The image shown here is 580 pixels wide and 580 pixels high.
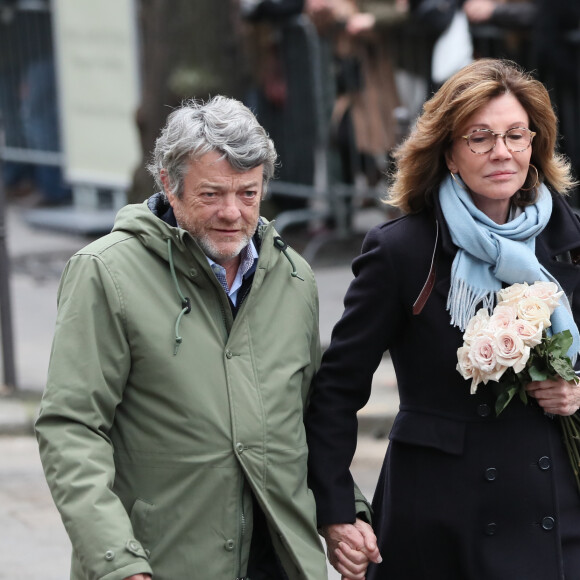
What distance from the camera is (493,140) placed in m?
3.59

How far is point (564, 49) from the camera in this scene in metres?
8.73

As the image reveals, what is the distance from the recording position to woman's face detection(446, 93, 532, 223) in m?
3.57

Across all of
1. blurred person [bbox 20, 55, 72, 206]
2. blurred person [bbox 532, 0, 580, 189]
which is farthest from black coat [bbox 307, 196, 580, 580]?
blurred person [bbox 20, 55, 72, 206]

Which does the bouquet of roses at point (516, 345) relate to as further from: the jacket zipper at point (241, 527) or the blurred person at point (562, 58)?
the blurred person at point (562, 58)

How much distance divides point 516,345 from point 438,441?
333 mm

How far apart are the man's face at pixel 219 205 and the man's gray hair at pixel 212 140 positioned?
0.02 meters

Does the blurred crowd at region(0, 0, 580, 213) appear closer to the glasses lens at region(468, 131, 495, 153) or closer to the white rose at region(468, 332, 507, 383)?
the glasses lens at region(468, 131, 495, 153)

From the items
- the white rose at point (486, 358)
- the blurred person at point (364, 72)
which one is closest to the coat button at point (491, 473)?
the white rose at point (486, 358)

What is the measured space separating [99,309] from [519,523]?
119 centimetres

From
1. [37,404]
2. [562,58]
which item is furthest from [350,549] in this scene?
[562,58]

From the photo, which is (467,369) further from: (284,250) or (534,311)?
(284,250)

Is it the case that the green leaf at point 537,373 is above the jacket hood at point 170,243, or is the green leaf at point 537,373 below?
below

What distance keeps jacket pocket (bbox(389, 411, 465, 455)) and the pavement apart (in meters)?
2.10

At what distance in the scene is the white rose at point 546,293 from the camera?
353 centimetres
